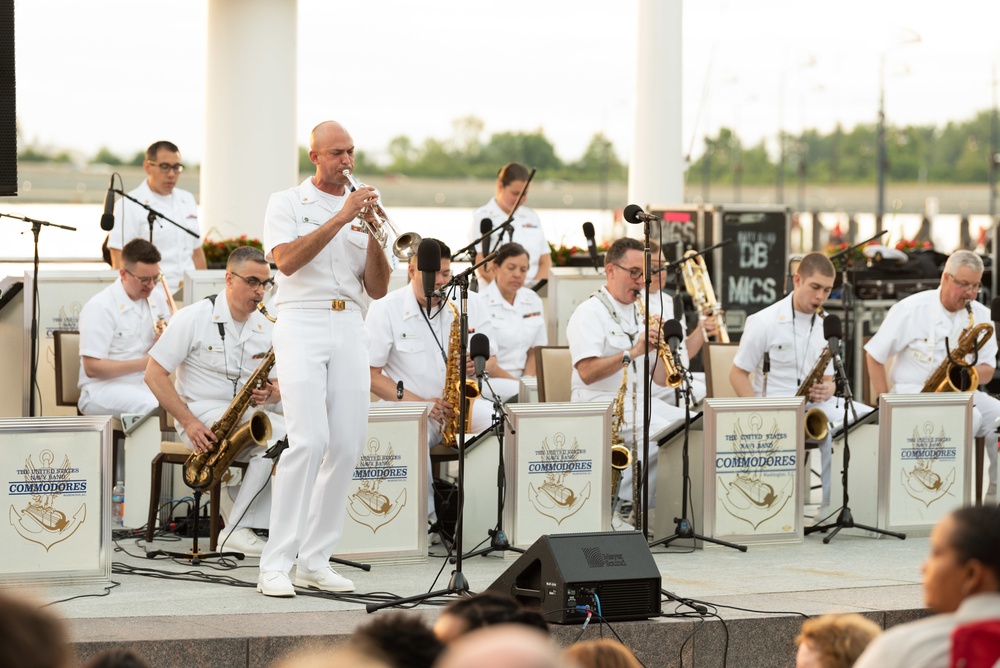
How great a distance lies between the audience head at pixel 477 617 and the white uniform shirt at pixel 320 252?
292 centimetres

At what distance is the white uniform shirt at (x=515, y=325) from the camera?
1003 cm

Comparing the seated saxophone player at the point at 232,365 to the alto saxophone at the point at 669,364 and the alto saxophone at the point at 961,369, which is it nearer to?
the alto saxophone at the point at 669,364

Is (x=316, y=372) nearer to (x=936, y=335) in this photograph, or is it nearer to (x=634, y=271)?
(x=634, y=271)

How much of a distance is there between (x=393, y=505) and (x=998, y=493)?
426 centimetres

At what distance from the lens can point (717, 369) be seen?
9453mm

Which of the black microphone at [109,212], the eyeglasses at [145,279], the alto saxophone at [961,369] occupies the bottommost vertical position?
the alto saxophone at [961,369]

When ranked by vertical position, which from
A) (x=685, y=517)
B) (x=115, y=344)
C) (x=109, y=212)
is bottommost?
(x=685, y=517)

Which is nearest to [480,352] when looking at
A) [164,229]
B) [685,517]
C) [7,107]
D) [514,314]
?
[685,517]

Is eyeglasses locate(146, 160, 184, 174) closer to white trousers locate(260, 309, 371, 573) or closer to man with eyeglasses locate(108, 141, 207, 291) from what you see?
man with eyeglasses locate(108, 141, 207, 291)

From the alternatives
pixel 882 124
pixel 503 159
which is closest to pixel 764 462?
pixel 882 124

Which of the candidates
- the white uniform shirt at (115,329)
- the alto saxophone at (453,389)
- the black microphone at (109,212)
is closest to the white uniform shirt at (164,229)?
the black microphone at (109,212)

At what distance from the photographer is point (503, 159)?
5978 cm

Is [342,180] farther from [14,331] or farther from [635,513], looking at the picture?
[14,331]

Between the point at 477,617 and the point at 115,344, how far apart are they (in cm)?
595
